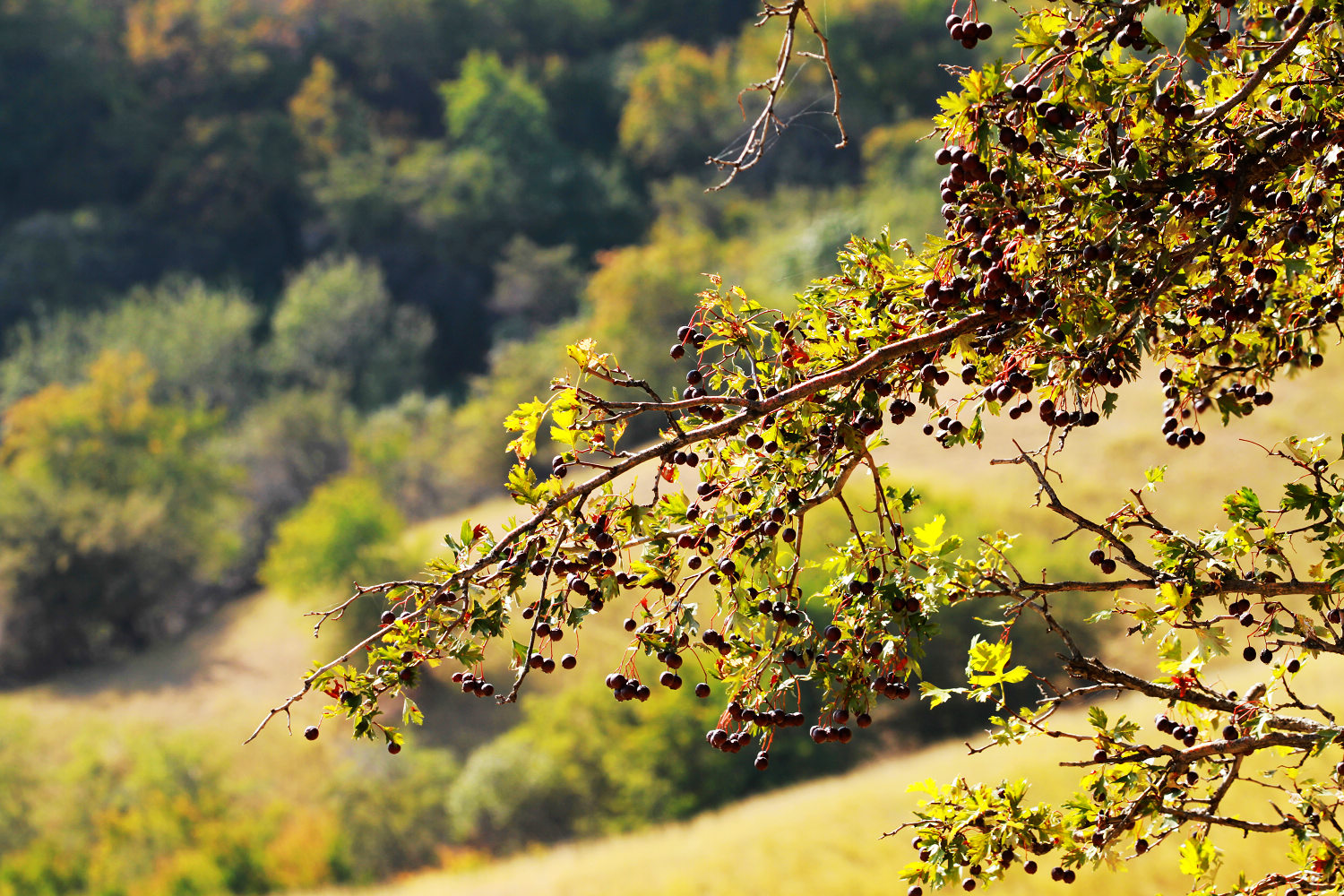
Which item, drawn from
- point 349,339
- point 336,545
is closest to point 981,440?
point 336,545

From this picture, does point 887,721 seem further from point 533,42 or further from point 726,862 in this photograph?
point 533,42

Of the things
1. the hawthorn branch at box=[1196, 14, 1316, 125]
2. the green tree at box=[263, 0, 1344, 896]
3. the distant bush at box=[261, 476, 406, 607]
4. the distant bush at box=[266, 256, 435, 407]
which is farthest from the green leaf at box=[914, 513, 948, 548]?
the distant bush at box=[266, 256, 435, 407]

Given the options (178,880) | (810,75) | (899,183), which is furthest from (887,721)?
(810,75)

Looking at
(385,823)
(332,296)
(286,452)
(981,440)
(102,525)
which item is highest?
(332,296)

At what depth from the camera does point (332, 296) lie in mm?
38781

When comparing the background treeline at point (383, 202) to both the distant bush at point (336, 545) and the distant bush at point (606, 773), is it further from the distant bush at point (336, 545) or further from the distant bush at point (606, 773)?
the distant bush at point (606, 773)

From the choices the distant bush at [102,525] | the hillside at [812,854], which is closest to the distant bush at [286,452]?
the distant bush at [102,525]

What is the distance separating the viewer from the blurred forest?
16.2m

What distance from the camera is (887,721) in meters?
16.6

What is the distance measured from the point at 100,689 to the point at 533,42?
36622 mm

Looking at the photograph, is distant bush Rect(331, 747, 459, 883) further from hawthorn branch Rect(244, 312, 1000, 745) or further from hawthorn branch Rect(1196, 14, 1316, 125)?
hawthorn branch Rect(1196, 14, 1316, 125)

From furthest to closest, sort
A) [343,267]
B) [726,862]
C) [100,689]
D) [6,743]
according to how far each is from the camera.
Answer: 1. [343,267]
2. [100,689]
3. [6,743]
4. [726,862]

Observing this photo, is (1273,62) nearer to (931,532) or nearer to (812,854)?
(931,532)

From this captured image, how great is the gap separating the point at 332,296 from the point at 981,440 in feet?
126
